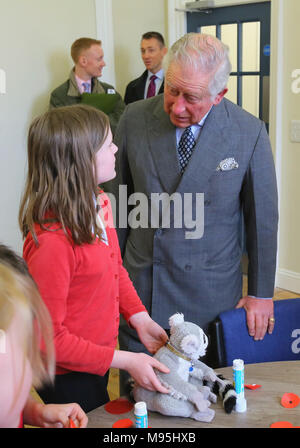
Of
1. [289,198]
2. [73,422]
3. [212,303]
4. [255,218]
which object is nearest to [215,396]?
[73,422]

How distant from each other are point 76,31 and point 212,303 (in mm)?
3521

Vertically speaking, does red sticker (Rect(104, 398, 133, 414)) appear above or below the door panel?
below

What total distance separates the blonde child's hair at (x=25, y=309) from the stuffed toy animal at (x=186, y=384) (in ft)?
1.03

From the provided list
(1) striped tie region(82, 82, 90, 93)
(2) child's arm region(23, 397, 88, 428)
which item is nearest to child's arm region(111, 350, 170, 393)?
(2) child's arm region(23, 397, 88, 428)

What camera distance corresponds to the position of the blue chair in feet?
5.44

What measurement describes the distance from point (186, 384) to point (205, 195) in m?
0.69

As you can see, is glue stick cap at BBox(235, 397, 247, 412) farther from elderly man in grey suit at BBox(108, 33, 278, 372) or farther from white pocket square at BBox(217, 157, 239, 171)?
white pocket square at BBox(217, 157, 239, 171)

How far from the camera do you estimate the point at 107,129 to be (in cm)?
140

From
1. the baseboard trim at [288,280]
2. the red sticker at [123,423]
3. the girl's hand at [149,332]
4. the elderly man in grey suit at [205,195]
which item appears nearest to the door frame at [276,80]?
the baseboard trim at [288,280]

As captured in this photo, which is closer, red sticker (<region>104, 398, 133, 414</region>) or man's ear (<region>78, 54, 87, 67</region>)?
red sticker (<region>104, 398, 133, 414</region>)

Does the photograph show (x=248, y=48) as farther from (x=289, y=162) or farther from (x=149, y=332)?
(x=149, y=332)

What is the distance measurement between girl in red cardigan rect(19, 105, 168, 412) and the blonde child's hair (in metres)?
0.28

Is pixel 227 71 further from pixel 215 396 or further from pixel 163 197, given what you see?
pixel 215 396

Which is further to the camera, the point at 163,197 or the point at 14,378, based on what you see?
the point at 163,197
